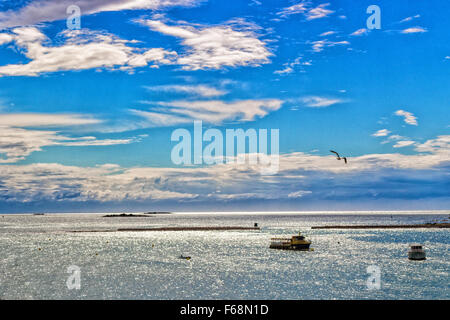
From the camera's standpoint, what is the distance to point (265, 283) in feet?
205

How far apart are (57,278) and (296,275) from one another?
3645cm

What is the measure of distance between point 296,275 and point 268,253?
117 feet

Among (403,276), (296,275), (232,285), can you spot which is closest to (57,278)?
(232,285)
